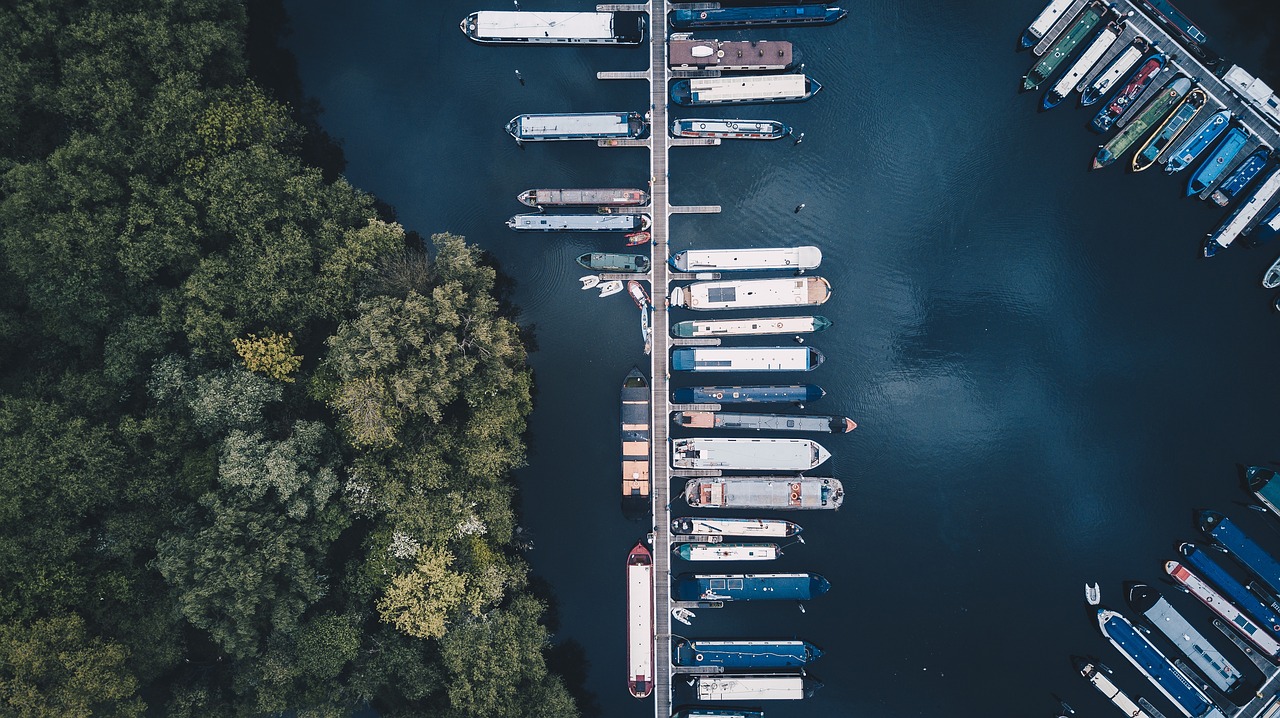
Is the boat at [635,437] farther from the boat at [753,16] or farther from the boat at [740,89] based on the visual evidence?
the boat at [753,16]

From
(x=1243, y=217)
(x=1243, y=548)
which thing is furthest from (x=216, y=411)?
(x=1243, y=217)

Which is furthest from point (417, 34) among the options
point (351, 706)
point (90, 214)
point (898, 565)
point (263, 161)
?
point (898, 565)

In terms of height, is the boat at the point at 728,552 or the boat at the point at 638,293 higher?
the boat at the point at 638,293

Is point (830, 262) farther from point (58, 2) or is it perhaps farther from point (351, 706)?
point (58, 2)

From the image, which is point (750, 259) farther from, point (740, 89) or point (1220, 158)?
point (1220, 158)

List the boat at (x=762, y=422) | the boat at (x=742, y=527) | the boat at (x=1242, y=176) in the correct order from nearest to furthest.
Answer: the boat at (x=1242, y=176) < the boat at (x=742, y=527) < the boat at (x=762, y=422)

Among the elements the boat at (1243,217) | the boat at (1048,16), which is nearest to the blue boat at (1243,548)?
the boat at (1243,217)

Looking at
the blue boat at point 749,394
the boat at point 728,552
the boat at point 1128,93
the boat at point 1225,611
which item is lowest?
the boat at point 1225,611
